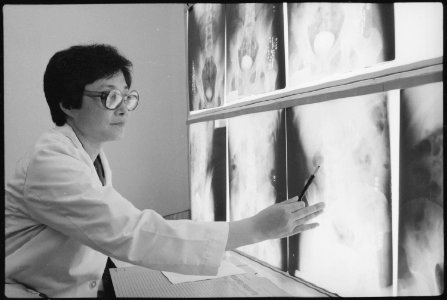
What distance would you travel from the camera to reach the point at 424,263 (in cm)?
75

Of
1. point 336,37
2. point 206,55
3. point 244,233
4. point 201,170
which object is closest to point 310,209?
point 244,233

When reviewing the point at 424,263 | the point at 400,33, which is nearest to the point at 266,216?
the point at 424,263

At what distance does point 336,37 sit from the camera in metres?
0.91

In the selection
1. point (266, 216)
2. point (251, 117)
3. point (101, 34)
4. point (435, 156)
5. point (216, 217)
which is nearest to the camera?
point (435, 156)

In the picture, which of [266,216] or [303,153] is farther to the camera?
[303,153]

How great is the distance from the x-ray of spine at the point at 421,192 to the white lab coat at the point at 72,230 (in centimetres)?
40

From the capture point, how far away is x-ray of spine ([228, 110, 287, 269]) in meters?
1.11

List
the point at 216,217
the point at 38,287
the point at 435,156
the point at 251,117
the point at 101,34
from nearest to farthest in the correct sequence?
the point at 435,156 < the point at 38,287 < the point at 251,117 < the point at 216,217 < the point at 101,34

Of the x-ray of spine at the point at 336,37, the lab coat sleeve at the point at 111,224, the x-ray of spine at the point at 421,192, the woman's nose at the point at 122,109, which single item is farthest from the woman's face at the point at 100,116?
the x-ray of spine at the point at 421,192

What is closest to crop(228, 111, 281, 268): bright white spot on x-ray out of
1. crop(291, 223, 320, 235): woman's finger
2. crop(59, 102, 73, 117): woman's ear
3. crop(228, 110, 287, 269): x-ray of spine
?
crop(228, 110, 287, 269): x-ray of spine

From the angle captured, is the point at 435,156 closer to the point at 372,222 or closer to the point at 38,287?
the point at 372,222

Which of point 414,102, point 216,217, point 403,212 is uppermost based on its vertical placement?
point 414,102

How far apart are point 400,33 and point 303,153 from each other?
37cm

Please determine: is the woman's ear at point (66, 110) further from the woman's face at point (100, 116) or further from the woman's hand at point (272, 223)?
the woman's hand at point (272, 223)
